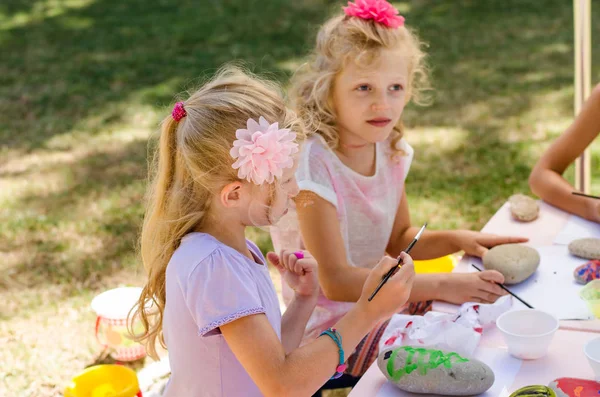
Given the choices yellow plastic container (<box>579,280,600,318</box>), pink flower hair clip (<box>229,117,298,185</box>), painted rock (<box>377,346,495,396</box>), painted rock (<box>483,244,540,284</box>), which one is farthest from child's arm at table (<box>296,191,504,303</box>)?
pink flower hair clip (<box>229,117,298,185</box>)

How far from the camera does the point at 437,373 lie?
56.6 inches

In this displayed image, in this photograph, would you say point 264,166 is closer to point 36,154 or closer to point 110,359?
point 110,359

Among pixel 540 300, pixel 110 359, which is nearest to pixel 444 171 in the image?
pixel 110 359

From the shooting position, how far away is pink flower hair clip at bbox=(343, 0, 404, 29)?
2.15 m

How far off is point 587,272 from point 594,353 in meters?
0.40

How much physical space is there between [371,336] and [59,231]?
2.10 m

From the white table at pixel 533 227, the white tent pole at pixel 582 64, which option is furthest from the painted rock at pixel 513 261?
the white tent pole at pixel 582 64

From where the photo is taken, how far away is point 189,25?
6734 mm

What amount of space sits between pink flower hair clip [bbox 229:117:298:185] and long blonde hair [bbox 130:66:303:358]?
4 centimetres

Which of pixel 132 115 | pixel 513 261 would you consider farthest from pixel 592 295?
pixel 132 115

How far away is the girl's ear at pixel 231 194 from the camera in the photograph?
1.50 m

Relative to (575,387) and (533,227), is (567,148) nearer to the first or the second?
(533,227)

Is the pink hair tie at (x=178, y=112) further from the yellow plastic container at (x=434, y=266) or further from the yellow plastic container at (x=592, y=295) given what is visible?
the yellow plastic container at (x=434, y=266)

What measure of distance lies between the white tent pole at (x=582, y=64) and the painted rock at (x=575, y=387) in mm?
1463
